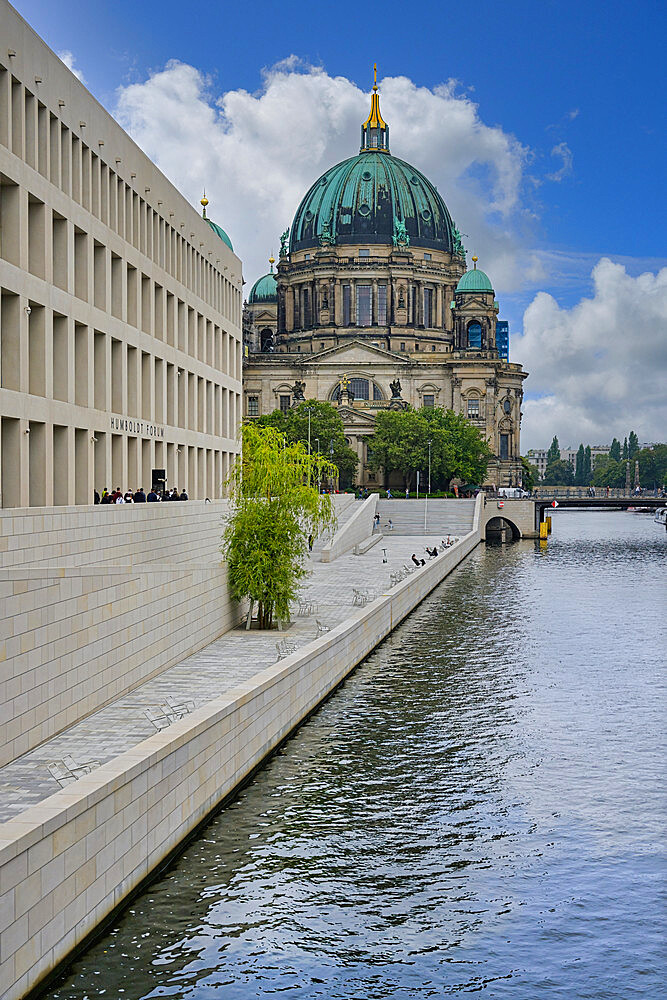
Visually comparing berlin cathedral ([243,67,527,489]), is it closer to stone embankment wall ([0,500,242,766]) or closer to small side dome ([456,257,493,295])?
small side dome ([456,257,493,295])

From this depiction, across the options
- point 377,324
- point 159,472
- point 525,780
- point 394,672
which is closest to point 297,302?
point 377,324

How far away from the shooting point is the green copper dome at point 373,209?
5581 inches

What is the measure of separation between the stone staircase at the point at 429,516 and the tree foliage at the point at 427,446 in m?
16.0

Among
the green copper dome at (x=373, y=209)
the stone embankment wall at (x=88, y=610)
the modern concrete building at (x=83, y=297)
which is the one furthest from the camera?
the green copper dome at (x=373, y=209)

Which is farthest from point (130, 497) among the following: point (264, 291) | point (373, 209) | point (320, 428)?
point (264, 291)

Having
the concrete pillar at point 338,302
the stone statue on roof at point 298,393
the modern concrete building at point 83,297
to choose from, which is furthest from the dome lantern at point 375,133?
the modern concrete building at point 83,297

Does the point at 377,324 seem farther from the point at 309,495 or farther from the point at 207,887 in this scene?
the point at 207,887

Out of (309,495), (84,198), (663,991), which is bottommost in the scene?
(663,991)

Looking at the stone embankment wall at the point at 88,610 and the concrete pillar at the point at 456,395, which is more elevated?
the concrete pillar at the point at 456,395

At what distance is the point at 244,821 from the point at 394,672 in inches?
590

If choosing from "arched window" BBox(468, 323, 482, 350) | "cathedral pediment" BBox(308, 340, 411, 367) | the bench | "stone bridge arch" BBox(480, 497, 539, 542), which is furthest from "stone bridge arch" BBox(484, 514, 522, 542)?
the bench

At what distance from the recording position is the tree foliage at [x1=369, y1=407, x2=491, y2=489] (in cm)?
11475

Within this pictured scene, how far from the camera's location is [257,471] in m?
35.1

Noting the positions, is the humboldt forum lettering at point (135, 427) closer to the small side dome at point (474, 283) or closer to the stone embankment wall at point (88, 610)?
the stone embankment wall at point (88, 610)
